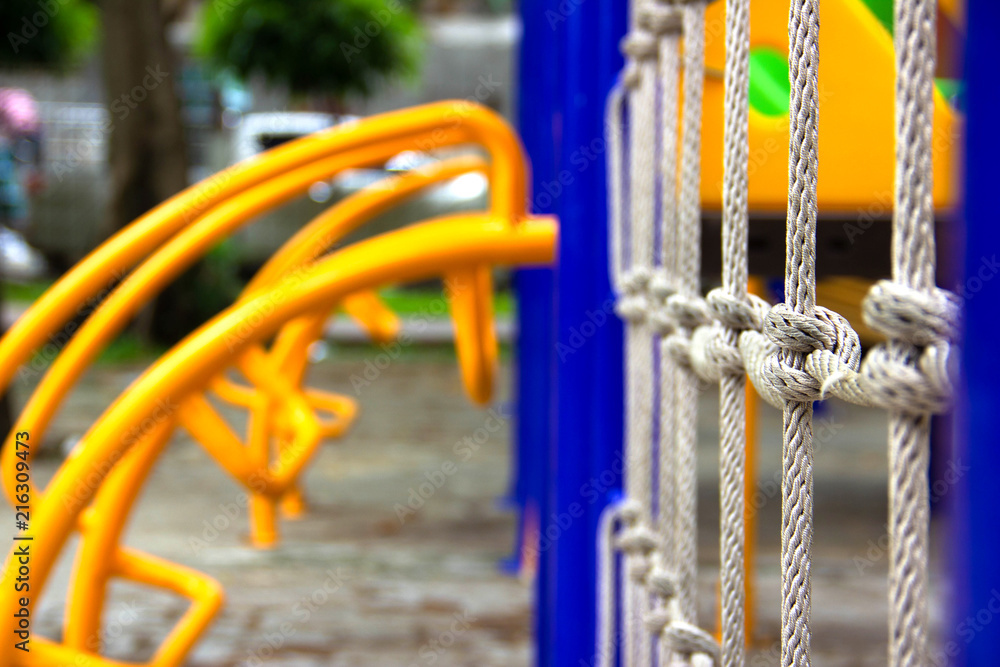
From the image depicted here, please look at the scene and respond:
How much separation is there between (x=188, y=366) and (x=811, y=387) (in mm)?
793

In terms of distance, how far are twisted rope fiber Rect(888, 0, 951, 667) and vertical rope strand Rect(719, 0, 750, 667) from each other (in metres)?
0.22

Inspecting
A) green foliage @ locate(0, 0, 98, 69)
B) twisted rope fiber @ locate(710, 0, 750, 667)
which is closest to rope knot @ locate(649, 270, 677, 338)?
twisted rope fiber @ locate(710, 0, 750, 667)

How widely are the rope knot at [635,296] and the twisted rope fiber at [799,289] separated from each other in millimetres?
400

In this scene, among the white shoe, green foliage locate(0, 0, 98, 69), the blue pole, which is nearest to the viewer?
the blue pole

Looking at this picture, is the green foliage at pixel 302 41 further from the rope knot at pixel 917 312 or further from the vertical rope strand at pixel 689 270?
the rope knot at pixel 917 312

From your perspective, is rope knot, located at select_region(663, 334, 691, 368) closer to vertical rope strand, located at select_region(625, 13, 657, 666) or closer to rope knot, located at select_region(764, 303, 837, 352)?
vertical rope strand, located at select_region(625, 13, 657, 666)

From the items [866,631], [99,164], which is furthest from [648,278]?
[99,164]

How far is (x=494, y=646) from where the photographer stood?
1675 millimetres

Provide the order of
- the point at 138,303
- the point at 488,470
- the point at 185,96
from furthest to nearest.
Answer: the point at 185,96 < the point at 488,470 < the point at 138,303

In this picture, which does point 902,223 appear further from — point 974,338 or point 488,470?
point 488,470

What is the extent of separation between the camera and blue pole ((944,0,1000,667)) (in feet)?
0.95

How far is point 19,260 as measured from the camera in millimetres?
8789

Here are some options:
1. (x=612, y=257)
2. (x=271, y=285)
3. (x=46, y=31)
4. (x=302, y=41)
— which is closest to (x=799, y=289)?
(x=612, y=257)

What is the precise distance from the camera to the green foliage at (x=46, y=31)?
245 inches
